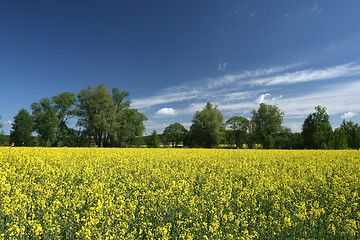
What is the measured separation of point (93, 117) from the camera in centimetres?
4203

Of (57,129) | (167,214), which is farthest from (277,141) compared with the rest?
(57,129)

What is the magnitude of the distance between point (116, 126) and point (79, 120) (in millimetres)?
8415

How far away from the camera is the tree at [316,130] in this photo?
37812mm

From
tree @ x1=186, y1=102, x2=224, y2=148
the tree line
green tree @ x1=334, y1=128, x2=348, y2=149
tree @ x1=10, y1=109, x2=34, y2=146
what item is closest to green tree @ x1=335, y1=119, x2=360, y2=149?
the tree line

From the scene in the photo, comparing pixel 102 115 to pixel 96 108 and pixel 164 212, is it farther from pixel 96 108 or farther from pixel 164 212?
pixel 164 212

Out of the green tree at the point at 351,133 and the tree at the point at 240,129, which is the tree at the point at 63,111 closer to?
the tree at the point at 240,129

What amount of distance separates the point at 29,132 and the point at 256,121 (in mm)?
56946

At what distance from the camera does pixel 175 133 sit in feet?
313

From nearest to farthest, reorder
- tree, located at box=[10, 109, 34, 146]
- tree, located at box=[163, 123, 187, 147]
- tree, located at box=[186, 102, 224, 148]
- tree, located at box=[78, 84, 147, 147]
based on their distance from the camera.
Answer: tree, located at box=[78, 84, 147, 147]
tree, located at box=[10, 109, 34, 146]
tree, located at box=[186, 102, 224, 148]
tree, located at box=[163, 123, 187, 147]

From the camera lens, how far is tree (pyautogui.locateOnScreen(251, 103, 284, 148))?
50375 mm

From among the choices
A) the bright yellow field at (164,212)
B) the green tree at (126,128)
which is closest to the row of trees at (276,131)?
the green tree at (126,128)

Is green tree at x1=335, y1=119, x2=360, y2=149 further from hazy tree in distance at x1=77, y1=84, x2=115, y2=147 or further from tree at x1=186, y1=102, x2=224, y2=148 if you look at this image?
hazy tree in distance at x1=77, y1=84, x2=115, y2=147

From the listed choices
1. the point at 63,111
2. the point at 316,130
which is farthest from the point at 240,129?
the point at 63,111

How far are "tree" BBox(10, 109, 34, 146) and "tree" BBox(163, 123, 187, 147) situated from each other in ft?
186
